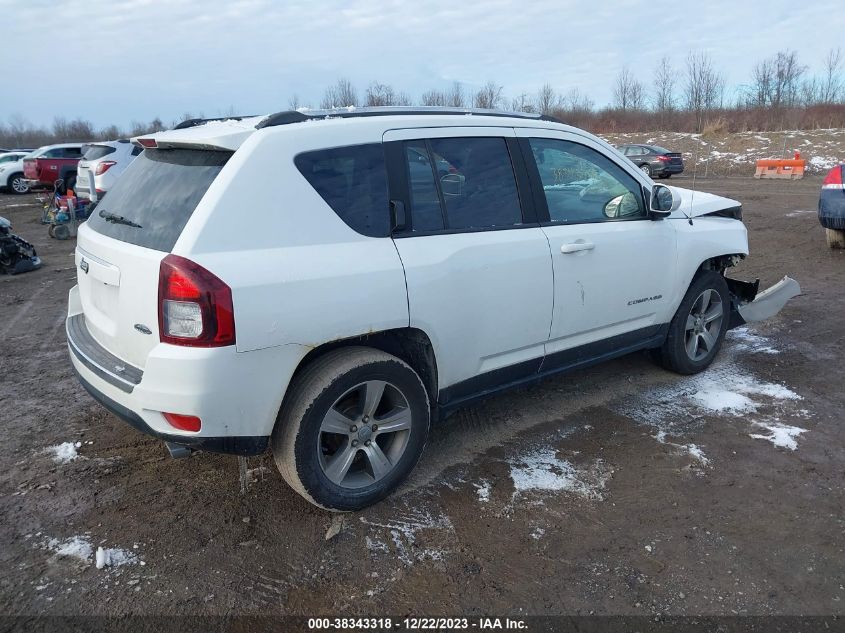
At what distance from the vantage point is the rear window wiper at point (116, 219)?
3.09m

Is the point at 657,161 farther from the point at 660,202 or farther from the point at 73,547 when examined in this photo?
the point at 73,547

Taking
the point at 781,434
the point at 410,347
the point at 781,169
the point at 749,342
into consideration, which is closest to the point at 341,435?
the point at 410,347

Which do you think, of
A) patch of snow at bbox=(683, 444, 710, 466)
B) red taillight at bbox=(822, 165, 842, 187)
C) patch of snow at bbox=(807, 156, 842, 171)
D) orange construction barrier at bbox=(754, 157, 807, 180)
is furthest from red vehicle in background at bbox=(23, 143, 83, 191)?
patch of snow at bbox=(807, 156, 842, 171)

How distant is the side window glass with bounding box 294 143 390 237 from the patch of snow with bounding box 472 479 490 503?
57.5 inches

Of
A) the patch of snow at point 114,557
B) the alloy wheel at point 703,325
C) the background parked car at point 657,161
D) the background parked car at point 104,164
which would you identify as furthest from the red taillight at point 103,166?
the background parked car at point 657,161

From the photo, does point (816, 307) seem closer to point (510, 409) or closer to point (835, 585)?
point (510, 409)

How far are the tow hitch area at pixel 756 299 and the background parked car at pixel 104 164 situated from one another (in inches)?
478

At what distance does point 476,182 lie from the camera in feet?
11.8

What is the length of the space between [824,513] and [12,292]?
8803mm

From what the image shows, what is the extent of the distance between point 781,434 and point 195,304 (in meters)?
3.59

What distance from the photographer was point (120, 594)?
2709mm

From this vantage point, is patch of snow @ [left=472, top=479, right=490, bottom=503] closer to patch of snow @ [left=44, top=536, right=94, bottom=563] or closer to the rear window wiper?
patch of snow @ [left=44, top=536, right=94, bottom=563]

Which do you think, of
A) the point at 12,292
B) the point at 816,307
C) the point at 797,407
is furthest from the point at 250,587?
the point at 12,292

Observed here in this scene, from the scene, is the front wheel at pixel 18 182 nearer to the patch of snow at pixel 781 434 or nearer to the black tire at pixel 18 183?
the black tire at pixel 18 183
